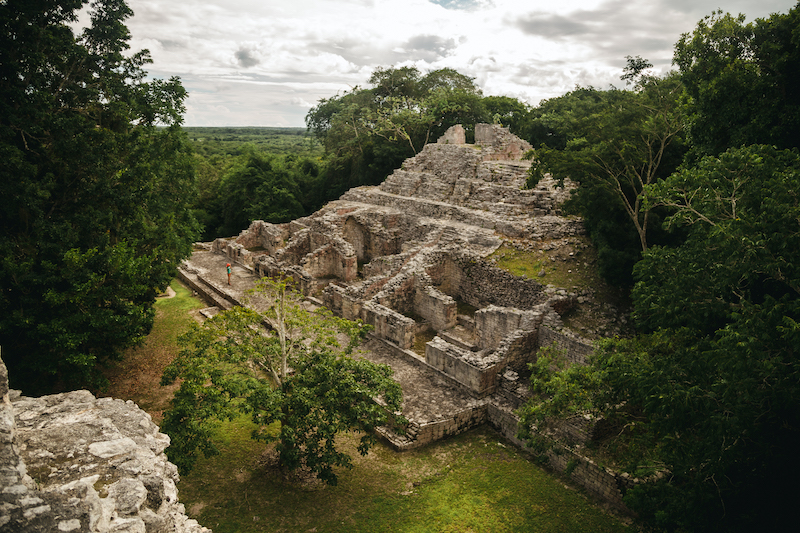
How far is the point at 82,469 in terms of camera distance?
454 centimetres

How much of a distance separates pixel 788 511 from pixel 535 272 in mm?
10085

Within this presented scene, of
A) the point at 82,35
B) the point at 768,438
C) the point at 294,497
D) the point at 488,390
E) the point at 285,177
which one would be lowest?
the point at 294,497

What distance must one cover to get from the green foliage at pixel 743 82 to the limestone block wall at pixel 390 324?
29.0 ft

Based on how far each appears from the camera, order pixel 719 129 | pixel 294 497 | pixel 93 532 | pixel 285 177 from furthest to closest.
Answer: pixel 285 177 → pixel 719 129 → pixel 294 497 → pixel 93 532

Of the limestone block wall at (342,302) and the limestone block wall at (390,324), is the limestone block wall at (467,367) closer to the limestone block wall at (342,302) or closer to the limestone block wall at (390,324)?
the limestone block wall at (390,324)

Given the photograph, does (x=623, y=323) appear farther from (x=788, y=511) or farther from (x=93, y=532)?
(x=93, y=532)

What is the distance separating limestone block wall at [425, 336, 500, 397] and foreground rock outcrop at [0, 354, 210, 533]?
7797mm

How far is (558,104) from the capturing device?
108 feet

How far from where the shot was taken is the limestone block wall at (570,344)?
469 inches

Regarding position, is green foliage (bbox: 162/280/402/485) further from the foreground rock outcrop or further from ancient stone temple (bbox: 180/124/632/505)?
ancient stone temple (bbox: 180/124/632/505)

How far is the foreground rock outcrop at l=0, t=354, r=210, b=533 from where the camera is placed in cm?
357

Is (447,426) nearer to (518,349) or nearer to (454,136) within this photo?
(518,349)

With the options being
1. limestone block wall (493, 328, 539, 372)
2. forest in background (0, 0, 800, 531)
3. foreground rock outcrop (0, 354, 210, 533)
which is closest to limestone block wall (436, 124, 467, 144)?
forest in background (0, 0, 800, 531)

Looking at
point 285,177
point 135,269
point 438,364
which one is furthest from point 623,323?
point 285,177
